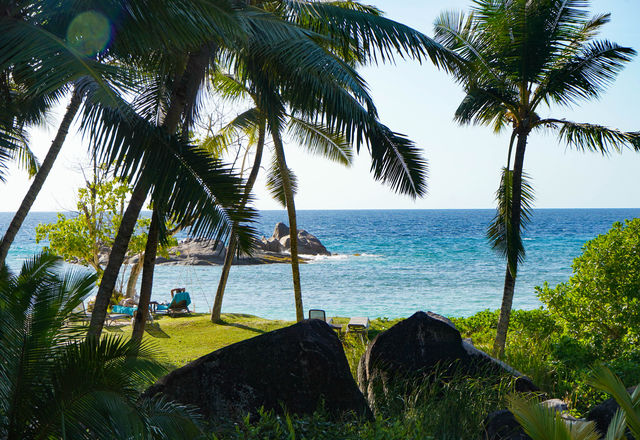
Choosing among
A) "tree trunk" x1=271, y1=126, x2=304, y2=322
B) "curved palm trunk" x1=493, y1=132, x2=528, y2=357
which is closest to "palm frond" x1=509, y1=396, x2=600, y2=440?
"curved palm trunk" x1=493, y1=132, x2=528, y2=357

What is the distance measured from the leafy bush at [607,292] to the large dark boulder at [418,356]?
2.11m

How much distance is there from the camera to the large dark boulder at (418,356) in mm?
6664

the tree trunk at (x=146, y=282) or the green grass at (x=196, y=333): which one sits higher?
the tree trunk at (x=146, y=282)

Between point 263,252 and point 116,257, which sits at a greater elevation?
point 116,257

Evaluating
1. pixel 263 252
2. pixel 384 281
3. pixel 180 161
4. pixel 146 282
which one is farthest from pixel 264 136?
pixel 263 252

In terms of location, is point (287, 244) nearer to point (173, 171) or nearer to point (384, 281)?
point (384, 281)

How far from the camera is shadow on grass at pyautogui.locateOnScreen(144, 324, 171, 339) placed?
13.6 m

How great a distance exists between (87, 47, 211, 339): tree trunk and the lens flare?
1.26 m

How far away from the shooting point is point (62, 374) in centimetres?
390

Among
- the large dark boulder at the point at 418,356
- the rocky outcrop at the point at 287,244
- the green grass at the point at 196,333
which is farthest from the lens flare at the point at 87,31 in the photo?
the rocky outcrop at the point at 287,244

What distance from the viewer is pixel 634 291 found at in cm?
815

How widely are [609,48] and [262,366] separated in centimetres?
703

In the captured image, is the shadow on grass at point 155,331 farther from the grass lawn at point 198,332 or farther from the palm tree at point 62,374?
the palm tree at point 62,374

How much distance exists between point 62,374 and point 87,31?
10.3 ft
